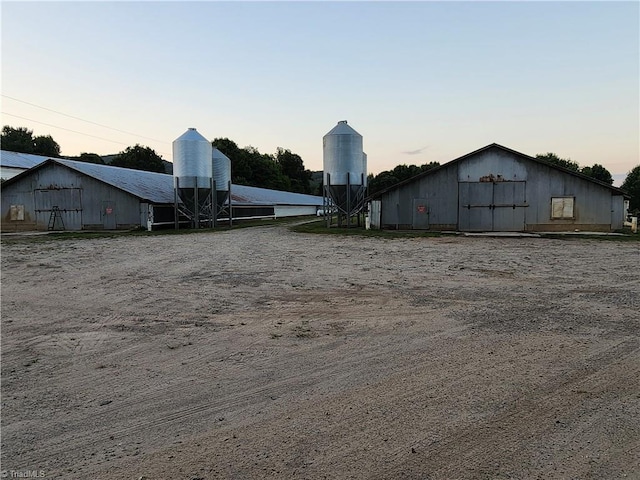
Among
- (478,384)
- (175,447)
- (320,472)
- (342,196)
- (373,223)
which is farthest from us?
(342,196)

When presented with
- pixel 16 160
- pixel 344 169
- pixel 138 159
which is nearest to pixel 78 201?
pixel 344 169

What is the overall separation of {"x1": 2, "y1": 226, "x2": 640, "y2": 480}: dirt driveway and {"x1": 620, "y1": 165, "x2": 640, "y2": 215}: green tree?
2949 inches

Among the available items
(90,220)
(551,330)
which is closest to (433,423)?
(551,330)

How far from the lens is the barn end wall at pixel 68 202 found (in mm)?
32188

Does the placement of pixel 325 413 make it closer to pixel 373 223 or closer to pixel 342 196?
pixel 373 223

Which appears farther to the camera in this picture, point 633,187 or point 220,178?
point 633,187

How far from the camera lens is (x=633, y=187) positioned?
7125cm

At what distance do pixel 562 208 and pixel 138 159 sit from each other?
74.0 meters

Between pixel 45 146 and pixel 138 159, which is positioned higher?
pixel 45 146

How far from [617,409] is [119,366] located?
5267 mm

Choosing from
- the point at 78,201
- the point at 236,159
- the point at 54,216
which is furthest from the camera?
the point at 236,159

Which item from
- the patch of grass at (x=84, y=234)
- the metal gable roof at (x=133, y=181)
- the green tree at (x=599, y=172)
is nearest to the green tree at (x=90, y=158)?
the metal gable roof at (x=133, y=181)

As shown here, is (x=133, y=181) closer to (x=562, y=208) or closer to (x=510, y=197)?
(x=510, y=197)

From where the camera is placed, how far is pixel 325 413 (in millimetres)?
3889
